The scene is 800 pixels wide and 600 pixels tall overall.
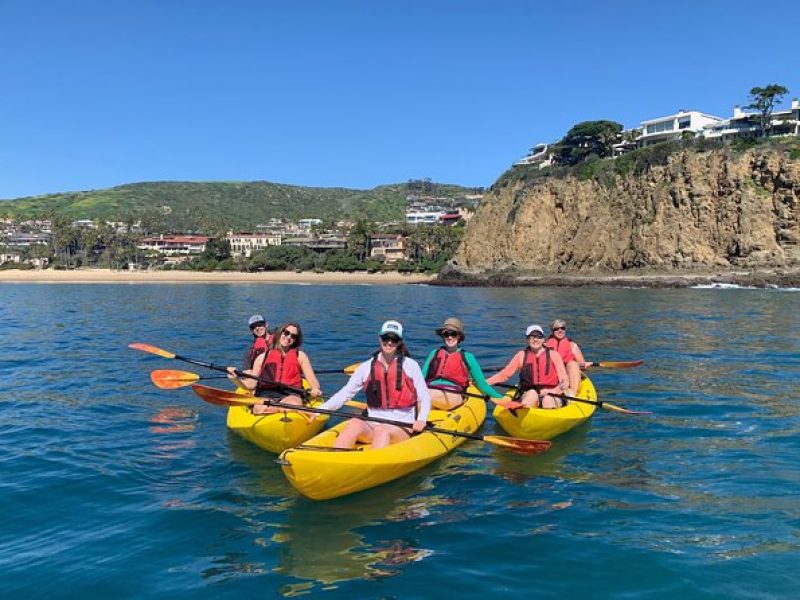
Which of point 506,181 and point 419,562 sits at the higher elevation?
point 506,181

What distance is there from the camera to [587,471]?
8273mm

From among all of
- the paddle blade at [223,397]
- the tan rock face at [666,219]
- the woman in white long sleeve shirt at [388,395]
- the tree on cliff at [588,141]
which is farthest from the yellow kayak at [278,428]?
the tree on cliff at [588,141]

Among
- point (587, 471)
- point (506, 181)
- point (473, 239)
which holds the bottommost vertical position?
point (587, 471)

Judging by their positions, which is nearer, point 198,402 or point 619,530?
point 619,530

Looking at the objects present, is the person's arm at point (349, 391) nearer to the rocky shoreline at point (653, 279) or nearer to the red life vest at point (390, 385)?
the red life vest at point (390, 385)

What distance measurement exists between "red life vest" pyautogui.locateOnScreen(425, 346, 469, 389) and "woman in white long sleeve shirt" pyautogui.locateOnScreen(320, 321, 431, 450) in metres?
2.08

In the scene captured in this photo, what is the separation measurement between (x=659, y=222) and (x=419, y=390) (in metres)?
61.7

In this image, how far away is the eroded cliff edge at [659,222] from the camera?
57625mm

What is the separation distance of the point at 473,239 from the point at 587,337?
62.4m

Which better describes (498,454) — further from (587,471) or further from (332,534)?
(332,534)

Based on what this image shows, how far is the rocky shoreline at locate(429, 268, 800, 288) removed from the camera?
54622mm

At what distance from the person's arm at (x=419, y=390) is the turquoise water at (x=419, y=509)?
75cm

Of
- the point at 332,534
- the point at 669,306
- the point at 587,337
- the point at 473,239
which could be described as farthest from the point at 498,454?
the point at 473,239

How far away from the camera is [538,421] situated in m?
9.45
